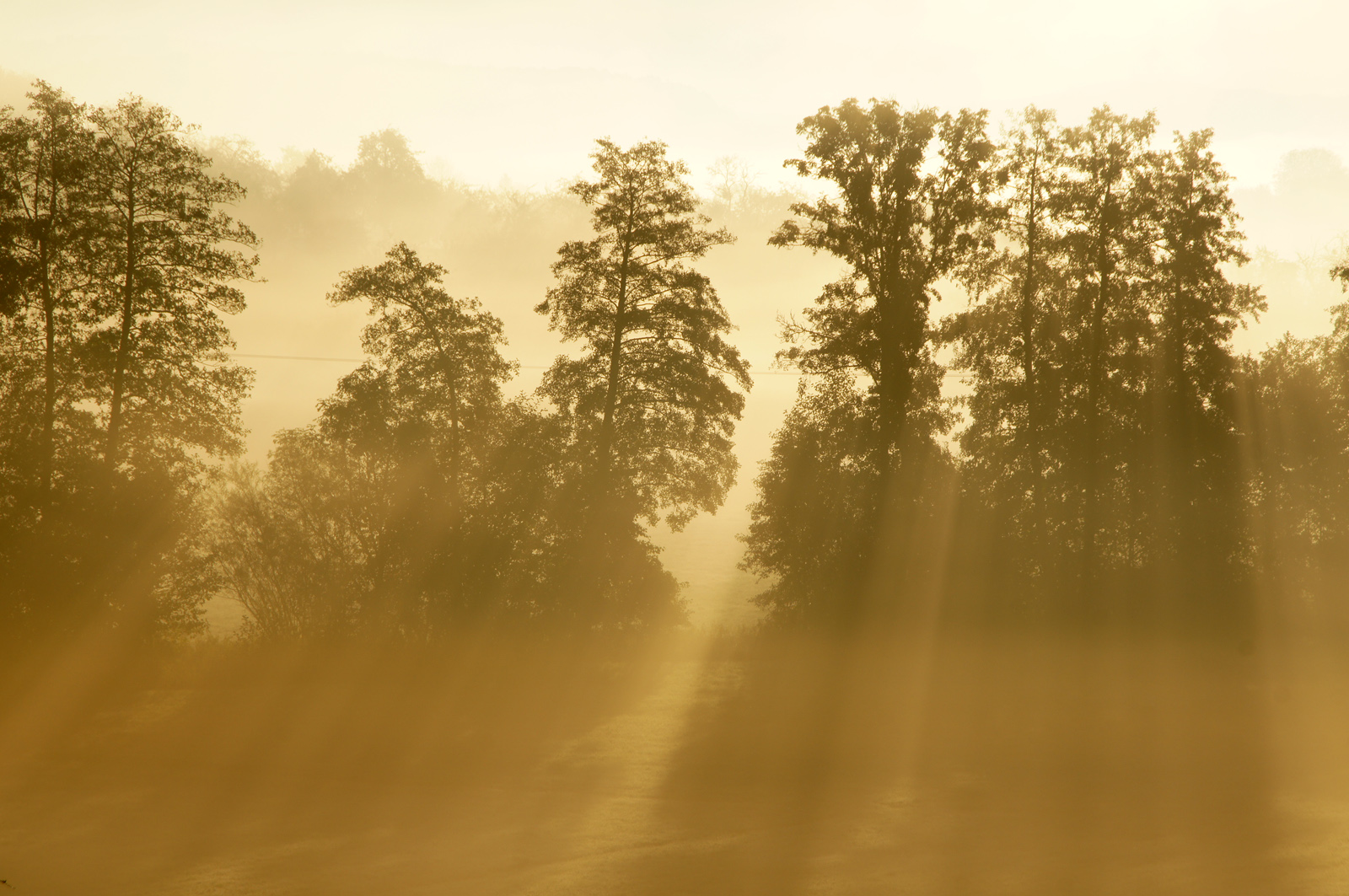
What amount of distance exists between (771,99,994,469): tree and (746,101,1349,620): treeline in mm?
65

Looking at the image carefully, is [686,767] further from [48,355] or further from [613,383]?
[48,355]

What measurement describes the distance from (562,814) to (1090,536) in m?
17.5

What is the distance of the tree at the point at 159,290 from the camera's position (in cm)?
2309

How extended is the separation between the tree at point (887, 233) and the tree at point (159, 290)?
14.6 metres

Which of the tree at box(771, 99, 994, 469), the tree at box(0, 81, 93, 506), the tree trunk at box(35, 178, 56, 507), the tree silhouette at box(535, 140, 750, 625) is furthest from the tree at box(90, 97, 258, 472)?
the tree at box(771, 99, 994, 469)

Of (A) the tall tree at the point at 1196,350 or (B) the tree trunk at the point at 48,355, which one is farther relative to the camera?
(A) the tall tree at the point at 1196,350

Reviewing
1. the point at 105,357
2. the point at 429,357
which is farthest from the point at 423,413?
the point at 105,357

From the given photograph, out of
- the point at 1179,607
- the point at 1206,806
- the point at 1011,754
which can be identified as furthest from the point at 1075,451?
the point at 1206,806

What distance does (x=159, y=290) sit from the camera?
23688 millimetres

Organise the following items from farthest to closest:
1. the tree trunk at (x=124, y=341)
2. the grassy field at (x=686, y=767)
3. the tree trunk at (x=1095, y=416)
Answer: the tree trunk at (x=1095, y=416)
the tree trunk at (x=124, y=341)
the grassy field at (x=686, y=767)

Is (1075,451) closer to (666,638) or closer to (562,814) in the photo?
(666,638)

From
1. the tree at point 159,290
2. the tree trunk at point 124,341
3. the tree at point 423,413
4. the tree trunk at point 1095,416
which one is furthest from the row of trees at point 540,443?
the tree trunk at point 1095,416

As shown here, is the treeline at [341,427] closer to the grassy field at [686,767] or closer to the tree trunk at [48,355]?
the tree trunk at [48,355]

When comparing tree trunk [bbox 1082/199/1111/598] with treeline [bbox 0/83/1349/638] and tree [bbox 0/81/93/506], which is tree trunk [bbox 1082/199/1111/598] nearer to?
treeline [bbox 0/83/1349/638]
